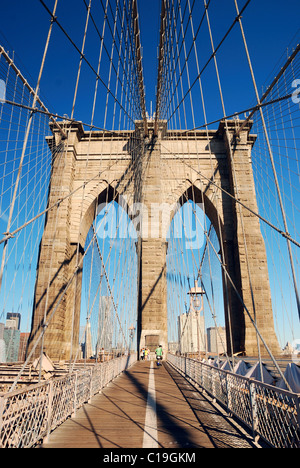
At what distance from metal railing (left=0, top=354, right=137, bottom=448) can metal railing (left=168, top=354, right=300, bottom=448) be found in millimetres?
2188

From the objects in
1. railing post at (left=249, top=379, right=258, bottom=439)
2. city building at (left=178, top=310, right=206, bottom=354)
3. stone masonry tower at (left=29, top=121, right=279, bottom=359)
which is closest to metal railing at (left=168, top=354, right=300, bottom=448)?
railing post at (left=249, top=379, right=258, bottom=439)

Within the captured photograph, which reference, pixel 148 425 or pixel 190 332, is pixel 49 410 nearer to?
pixel 148 425

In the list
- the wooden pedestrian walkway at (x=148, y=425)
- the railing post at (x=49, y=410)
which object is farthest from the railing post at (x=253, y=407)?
the railing post at (x=49, y=410)

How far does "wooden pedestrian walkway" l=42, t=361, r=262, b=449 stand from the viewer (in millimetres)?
3205

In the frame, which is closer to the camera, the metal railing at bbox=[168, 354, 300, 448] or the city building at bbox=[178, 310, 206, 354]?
the metal railing at bbox=[168, 354, 300, 448]

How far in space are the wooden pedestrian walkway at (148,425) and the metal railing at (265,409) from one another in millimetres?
192

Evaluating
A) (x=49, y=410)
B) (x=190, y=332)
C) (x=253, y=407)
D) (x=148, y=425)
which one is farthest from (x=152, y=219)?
(x=49, y=410)

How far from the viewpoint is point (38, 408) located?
3.21 m

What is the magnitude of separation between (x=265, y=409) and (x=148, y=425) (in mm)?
1454

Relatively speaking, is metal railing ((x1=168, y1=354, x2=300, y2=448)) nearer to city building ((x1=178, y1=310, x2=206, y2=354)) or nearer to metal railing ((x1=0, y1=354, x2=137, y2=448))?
metal railing ((x1=0, y1=354, x2=137, y2=448))

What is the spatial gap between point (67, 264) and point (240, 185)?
376 inches

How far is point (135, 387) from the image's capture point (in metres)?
7.33

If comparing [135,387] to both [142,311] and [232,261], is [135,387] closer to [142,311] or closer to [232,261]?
[142,311]
